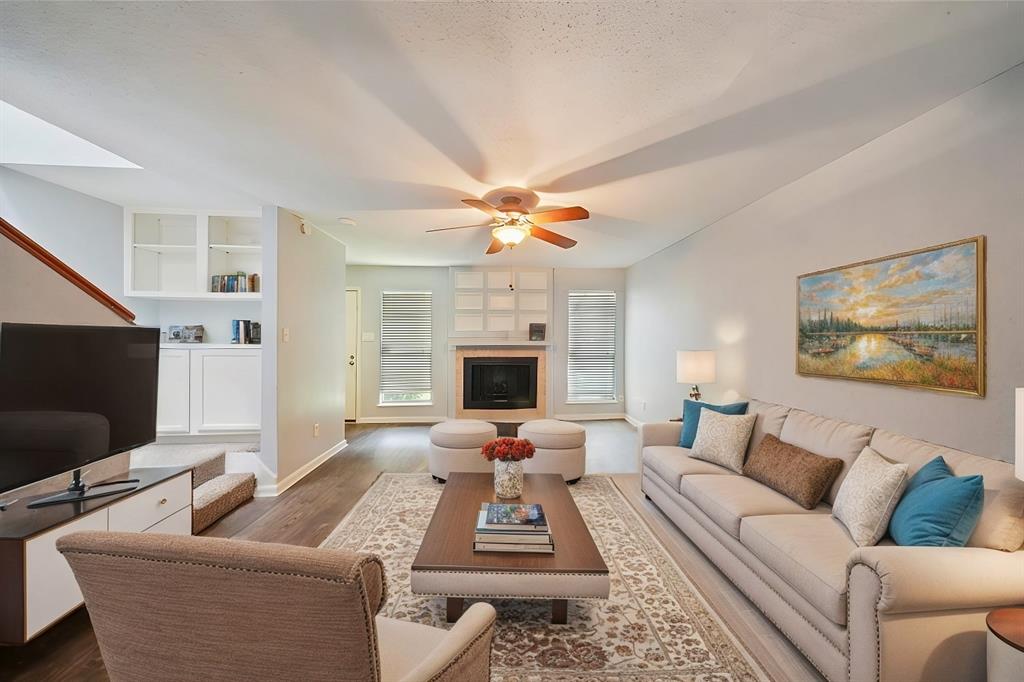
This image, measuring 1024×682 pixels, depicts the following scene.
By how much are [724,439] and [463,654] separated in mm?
2580

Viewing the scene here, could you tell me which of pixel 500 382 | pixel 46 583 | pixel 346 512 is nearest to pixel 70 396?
pixel 46 583

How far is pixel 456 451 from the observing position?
400 centimetres

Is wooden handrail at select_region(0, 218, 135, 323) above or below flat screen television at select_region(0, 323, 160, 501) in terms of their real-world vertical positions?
above

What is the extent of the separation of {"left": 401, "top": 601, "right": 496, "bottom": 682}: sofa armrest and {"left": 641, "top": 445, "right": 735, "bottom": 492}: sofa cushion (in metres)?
2.12

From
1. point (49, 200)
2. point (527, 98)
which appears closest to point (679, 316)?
point (527, 98)

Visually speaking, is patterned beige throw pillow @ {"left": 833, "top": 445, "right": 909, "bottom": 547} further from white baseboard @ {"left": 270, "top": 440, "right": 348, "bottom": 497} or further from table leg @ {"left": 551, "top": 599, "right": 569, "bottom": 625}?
white baseboard @ {"left": 270, "top": 440, "right": 348, "bottom": 497}

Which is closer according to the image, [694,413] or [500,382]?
[694,413]

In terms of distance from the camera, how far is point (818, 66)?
182 cm

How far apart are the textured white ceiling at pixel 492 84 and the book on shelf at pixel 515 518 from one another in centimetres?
207

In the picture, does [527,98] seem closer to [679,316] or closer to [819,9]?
[819,9]

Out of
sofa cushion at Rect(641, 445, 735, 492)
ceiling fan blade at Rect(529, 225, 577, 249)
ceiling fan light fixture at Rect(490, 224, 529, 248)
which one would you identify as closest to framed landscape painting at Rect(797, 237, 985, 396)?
sofa cushion at Rect(641, 445, 735, 492)

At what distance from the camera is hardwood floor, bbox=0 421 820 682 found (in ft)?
5.91

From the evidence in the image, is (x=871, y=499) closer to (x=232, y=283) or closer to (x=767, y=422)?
(x=767, y=422)

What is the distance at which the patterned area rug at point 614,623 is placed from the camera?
5.80ft
